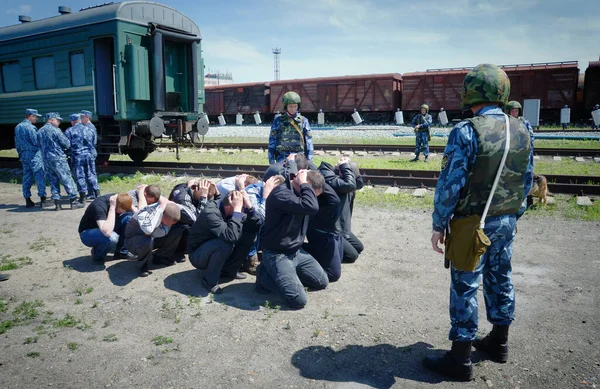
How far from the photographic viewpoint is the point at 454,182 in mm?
3205

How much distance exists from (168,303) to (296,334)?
4.93 ft

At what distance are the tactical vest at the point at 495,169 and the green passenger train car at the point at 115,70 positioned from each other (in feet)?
32.1

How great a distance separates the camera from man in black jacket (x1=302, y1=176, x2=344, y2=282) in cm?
521

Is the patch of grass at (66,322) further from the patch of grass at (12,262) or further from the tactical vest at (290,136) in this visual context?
the tactical vest at (290,136)

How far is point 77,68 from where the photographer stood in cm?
1215

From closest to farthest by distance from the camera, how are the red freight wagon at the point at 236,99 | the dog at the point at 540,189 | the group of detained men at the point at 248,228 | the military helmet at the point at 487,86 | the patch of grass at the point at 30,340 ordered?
the military helmet at the point at 487,86, the patch of grass at the point at 30,340, the group of detained men at the point at 248,228, the dog at the point at 540,189, the red freight wagon at the point at 236,99

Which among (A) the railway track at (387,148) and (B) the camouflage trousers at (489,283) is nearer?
(B) the camouflage trousers at (489,283)

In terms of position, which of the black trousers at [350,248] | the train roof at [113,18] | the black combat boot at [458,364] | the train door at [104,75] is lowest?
the black combat boot at [458,364]

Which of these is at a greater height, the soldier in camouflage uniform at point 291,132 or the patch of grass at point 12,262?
the soldier in camouflage uniform at point 291,132

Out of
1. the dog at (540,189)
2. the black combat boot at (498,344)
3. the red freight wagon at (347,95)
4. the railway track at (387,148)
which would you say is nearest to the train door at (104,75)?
the railway track at (387,148)

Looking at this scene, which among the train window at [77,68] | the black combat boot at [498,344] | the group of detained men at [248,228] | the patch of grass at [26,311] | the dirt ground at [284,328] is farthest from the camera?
the train window at [77,68]

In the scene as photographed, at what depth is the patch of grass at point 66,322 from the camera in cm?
427

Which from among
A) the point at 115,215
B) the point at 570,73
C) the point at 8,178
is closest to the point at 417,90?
the point at 570,73

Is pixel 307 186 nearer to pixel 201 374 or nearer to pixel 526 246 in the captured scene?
pixel 201 374
